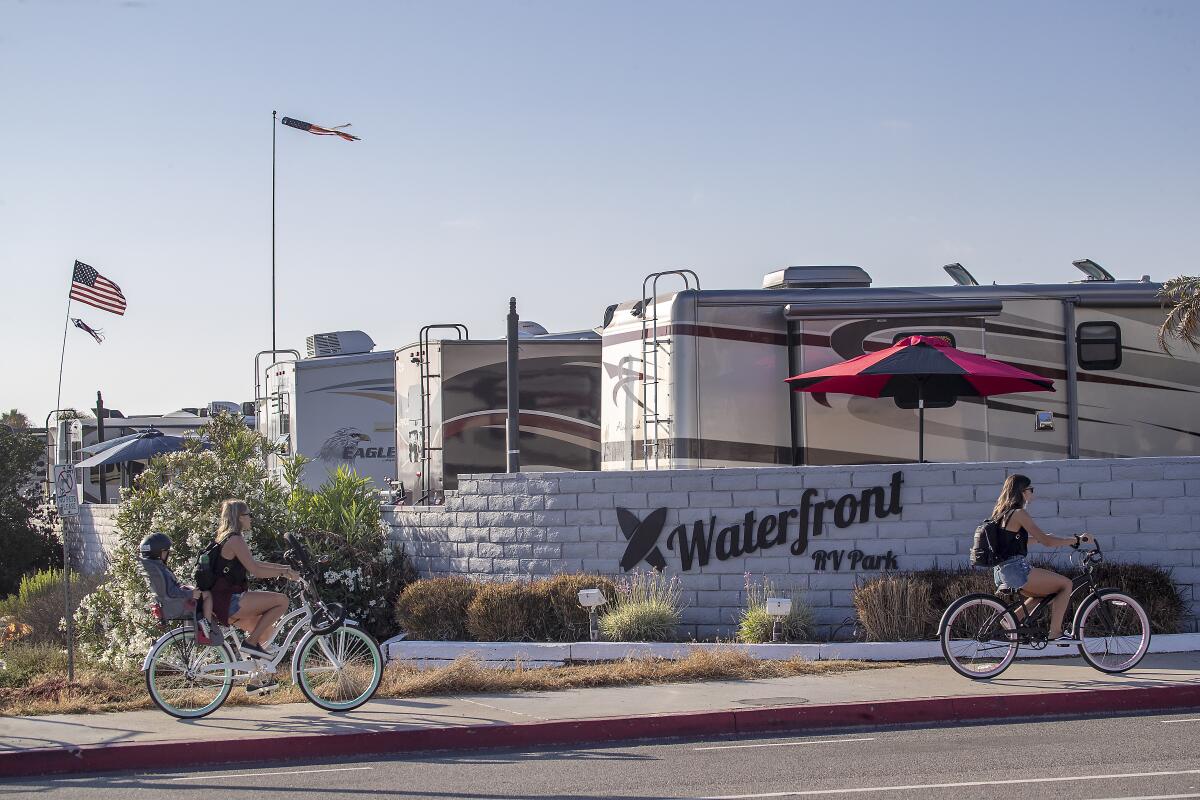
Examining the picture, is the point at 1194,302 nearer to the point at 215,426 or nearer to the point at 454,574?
the point at 454,574

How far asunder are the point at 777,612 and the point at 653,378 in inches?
137

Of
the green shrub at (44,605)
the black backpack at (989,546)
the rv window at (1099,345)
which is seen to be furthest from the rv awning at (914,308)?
the green shrub at (44,605)

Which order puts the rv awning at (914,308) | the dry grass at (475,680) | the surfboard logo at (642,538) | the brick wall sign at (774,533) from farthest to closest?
the rv awning at (914,308) → the surfboard logo at (642,538) → the brick wall sign at (774,533) → the dry grass at (475,680)

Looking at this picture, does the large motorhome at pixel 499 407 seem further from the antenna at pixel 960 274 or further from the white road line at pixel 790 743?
the white road line at pixel 790 743

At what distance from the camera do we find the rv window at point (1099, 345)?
15.0m

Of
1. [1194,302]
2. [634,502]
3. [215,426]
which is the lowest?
[634,502]

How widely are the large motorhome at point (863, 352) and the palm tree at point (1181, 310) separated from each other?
0.16 metres

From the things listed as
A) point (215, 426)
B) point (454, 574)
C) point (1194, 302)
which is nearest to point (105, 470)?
point (215, 426)

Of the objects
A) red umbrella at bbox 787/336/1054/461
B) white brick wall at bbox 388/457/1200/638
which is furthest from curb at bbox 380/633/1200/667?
red umbrella at bbox 787/336/1054/461

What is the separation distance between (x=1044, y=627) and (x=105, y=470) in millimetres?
24059

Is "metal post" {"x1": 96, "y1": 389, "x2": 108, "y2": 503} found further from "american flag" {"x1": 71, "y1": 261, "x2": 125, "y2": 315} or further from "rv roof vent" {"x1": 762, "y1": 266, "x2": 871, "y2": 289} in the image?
"rv roof vent" {"x1": 762, "y1": 266, "x2": 871, "y2": 289}

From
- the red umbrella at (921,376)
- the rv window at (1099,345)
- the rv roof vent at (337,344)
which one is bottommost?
the red umbrella at (921,376)

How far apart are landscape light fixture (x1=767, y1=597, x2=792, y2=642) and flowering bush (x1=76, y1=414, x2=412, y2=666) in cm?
409

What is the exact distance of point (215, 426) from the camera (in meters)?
14.8
